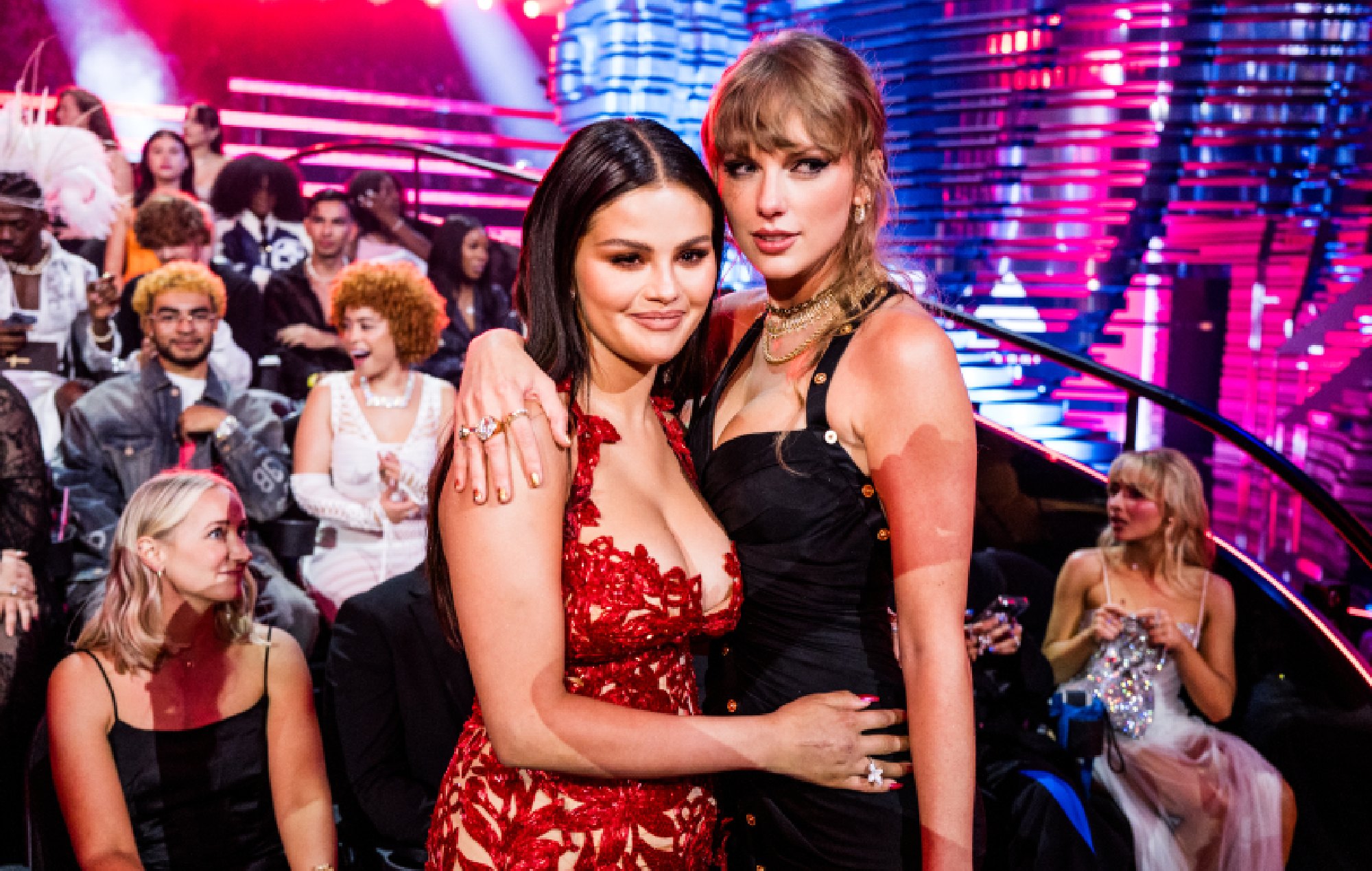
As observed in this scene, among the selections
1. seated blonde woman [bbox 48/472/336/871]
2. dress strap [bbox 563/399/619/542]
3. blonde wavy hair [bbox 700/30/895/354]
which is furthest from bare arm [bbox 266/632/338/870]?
blonde wavy hair [bbox 700/30/895/354]

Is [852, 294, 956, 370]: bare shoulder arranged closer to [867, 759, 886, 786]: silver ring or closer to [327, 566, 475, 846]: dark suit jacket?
[867, 759, 886, 786]: silver ring

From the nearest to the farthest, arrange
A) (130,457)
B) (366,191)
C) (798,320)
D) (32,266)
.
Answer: (798,320) → (130,457) → (32,266) → (366,191)

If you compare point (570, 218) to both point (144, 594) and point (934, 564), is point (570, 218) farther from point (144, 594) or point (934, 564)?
point (144, 594)

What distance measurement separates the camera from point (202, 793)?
106 inches

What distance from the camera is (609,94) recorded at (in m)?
5.18

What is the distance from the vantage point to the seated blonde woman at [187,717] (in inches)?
102

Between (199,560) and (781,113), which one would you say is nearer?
(781,113)

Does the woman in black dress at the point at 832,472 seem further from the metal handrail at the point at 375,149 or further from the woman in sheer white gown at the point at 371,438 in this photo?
the metal handrail at the point at 375,149

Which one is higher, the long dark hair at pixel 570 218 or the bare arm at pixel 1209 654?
the long dark hair at pixel 570 218

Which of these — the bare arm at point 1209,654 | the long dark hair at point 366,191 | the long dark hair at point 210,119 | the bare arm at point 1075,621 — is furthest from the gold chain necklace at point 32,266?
the bare arm at point 1209,654

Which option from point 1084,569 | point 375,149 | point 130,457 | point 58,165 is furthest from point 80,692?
point 1084,569

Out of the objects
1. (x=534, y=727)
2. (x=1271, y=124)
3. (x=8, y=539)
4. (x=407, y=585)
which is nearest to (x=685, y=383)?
(x=534, y=727)

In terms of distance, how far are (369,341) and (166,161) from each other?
1.11m

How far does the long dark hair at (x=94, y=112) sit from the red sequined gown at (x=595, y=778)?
144 inches
